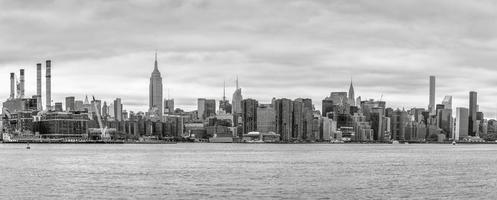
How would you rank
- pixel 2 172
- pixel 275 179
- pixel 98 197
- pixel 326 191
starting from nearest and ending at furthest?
pixel 98 197 → pixel 326 191 → pixel 275 179 → pixel 2 172

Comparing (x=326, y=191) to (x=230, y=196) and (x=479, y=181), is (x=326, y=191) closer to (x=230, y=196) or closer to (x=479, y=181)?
(x=230, y=196)

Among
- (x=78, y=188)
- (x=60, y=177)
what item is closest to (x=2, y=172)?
(x=60, y=177)

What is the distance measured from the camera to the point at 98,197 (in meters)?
72.9

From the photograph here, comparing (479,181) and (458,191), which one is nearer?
(458,191)

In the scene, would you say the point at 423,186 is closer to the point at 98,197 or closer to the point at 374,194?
the point at 374,194

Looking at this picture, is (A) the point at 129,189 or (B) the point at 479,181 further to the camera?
(B) the point at 479,181

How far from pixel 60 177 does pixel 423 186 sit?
47.9m

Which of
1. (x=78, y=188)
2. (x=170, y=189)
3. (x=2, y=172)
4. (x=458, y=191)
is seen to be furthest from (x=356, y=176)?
(x=2, y=172)

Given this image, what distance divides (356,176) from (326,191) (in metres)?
23.6

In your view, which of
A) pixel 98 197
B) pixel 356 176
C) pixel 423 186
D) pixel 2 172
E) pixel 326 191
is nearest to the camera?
pixel 98 197

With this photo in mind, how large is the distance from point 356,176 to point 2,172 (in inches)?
2067

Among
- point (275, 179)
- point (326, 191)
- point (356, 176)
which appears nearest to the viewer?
point (326, 191)

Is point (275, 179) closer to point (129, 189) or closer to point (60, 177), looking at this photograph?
point (129, 189)

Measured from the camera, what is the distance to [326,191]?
79.7m
